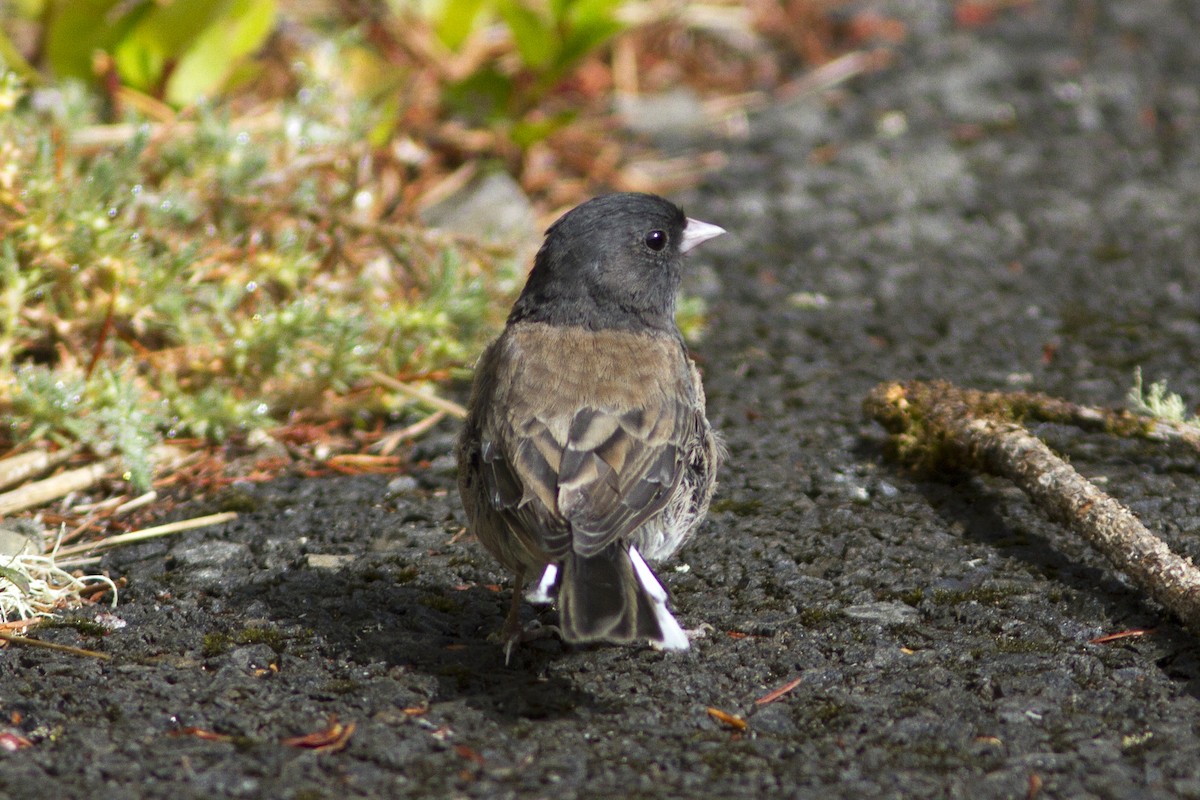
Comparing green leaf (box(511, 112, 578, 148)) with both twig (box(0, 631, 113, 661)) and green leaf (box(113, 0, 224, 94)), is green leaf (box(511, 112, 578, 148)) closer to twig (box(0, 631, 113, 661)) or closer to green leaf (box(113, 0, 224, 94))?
green leaf (box(113, 0, 224, 94))

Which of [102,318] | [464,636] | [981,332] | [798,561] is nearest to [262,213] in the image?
[102,318]

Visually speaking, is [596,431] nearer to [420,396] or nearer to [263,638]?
[263,638]

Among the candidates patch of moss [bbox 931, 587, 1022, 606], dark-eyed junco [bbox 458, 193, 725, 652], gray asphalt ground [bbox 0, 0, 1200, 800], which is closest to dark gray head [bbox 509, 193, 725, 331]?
dark-eyed junco [bbox 458, 193, 725, 652]

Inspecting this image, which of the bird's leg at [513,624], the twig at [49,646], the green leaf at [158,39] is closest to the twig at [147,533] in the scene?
the twig at [49,646]

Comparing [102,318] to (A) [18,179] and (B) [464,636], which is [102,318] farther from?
(B) [464,636]

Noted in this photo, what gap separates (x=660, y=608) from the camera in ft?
9.22

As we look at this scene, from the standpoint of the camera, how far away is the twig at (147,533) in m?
3.62

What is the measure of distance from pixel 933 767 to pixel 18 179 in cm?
327

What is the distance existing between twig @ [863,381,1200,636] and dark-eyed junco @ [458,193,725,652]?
0.68 metres

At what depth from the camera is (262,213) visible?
473cm

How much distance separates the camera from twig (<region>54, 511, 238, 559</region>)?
3.62m

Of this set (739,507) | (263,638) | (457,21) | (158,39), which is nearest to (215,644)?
(263,638)

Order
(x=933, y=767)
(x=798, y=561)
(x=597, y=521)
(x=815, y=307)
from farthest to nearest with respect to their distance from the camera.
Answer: (x=815, y=307), (x=798, y=561), (x=597, y=521), (x=933, y=767)

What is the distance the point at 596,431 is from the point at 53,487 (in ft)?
5.78
